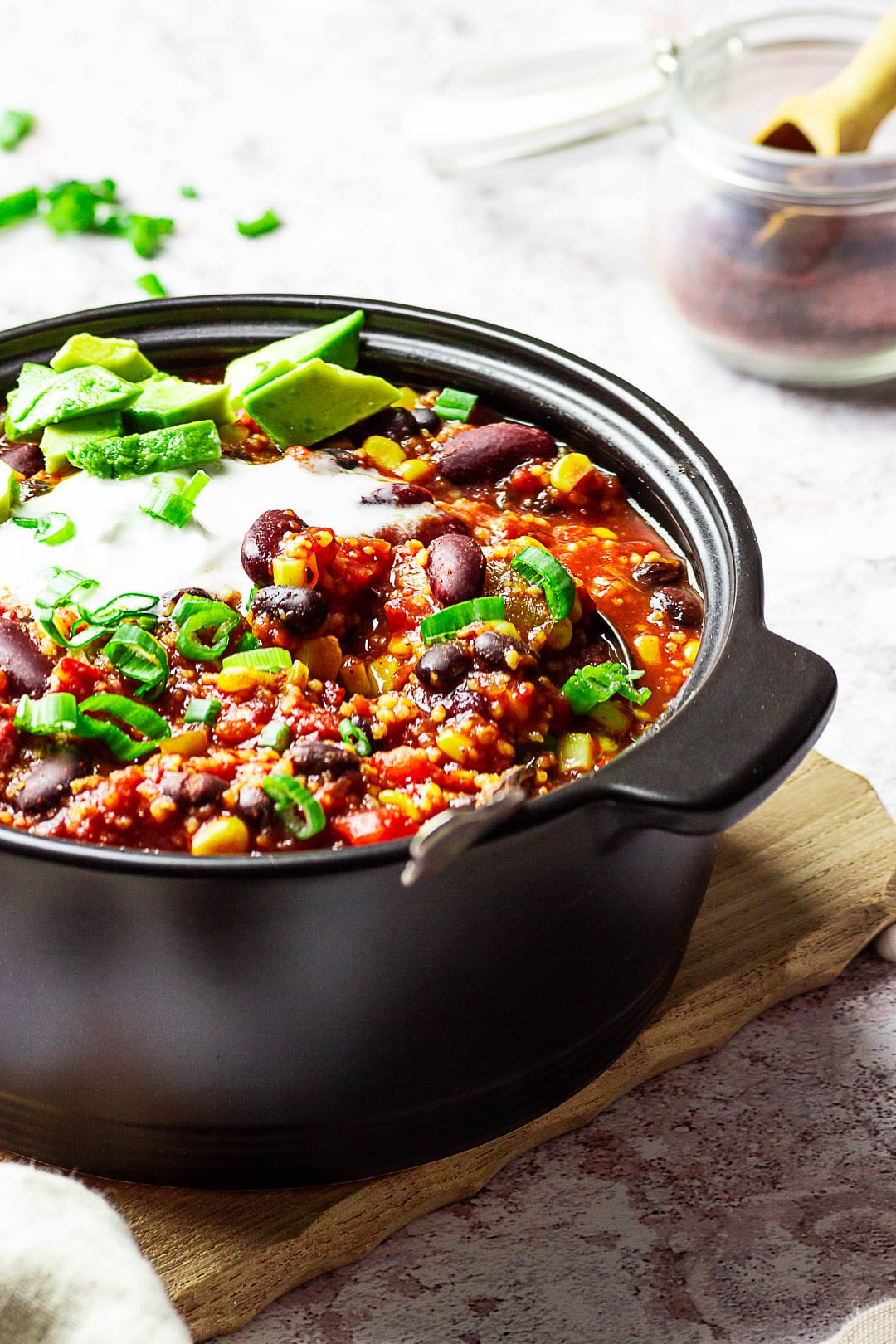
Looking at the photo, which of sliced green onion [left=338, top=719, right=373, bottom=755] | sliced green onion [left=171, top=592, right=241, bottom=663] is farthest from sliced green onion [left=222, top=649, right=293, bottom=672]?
sliced green onion [left=338, top=719, right=373, bottom=755]

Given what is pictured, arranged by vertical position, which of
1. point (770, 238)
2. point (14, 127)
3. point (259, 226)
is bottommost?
point (259, 226)

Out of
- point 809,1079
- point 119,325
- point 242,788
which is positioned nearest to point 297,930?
point 242,788

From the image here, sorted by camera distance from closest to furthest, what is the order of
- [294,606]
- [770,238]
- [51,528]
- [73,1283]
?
[73,1283] < [294,606] < [51,528] < [770,238]

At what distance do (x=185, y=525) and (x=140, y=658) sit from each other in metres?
0.40

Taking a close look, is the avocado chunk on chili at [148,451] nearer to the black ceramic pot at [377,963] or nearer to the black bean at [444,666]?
the black bean at [444,666]

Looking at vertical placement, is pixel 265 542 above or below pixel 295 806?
above

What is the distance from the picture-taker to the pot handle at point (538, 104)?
5227 millimetres

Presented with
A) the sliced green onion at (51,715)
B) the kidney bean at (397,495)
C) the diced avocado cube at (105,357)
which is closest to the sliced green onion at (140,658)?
the sliced green onion at (51,715)

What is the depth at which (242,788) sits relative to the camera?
7.84 feet

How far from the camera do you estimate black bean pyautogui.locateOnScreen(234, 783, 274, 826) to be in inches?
92.9

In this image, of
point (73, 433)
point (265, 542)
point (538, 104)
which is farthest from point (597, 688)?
point (538, 104)

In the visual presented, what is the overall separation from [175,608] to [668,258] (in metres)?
2.71

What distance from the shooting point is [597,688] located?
2699 mm

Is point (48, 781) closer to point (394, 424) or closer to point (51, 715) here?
point (51, 715)
